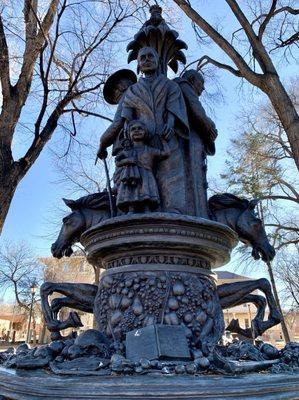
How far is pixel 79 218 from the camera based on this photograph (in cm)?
435

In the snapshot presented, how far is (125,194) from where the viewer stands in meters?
4.04

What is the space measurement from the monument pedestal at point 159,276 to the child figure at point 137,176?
0.39 metres

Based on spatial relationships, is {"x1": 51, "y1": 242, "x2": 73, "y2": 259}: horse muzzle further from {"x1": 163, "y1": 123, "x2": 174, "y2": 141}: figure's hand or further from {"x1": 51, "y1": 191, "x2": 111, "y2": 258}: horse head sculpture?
{"x1": 163, "y1": 123, "x2": 174, "y2": 141}: figure's hand

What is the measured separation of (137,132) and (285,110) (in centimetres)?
751

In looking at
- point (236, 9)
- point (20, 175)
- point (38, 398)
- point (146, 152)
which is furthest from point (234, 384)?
point (236, 9)

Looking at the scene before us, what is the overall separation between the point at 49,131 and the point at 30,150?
910 millimetres

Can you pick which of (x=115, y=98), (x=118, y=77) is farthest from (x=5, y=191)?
(x=118, y=77)

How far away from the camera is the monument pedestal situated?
3.48 m

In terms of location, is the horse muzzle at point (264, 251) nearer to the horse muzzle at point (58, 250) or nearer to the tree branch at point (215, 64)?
the horse muzzle at point (58, 250)

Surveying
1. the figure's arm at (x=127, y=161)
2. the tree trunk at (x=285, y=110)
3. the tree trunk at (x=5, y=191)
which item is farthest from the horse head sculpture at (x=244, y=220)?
the tree trunk at (x=285, y=110)

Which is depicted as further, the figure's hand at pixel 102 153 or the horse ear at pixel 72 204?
the figure's hand at pixel 102 153

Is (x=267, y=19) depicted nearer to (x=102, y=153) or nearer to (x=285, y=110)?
(x=285, y=110)

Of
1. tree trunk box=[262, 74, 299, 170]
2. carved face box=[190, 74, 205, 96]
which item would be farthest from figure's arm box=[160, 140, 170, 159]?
tree trunk box=[262, 74, 299, 170]

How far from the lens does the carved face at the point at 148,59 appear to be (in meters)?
4.89
